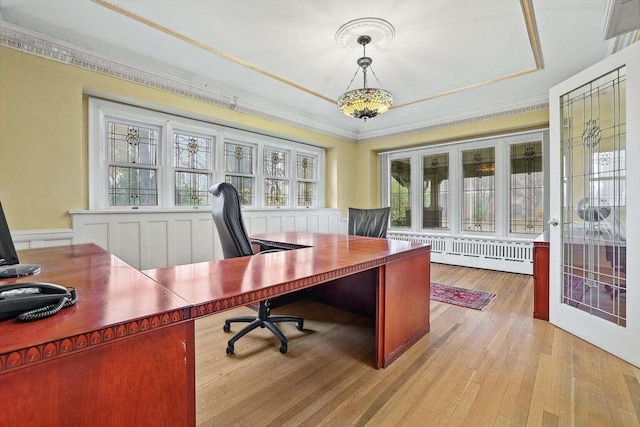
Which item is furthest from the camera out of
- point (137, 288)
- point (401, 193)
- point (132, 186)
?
point (401, 193)

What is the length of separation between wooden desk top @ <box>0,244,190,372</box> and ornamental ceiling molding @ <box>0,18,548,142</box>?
254cm

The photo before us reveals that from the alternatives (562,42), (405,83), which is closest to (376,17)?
(405,83)

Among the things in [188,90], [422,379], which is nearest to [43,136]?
[188,90]

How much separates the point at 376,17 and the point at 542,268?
2.76 m

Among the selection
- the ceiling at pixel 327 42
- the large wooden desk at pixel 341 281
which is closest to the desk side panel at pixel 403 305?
the large wooden desk at pixel 341 281

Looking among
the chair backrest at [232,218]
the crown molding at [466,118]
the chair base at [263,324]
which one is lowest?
the chair base at [263,324]

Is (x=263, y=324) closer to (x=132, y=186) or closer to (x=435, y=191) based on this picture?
(x=132, y=186)

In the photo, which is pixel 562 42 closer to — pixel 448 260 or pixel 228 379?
pixel 448 260

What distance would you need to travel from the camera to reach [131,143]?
3561 mm

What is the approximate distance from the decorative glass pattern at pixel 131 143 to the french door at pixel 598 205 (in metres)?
4.43

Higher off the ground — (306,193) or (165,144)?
(165,144)

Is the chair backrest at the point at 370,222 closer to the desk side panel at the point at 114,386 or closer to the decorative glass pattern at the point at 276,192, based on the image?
the decorative glass pattern at the point at 276,192

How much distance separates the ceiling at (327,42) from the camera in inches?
91.1

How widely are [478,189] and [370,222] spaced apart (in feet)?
8.58
